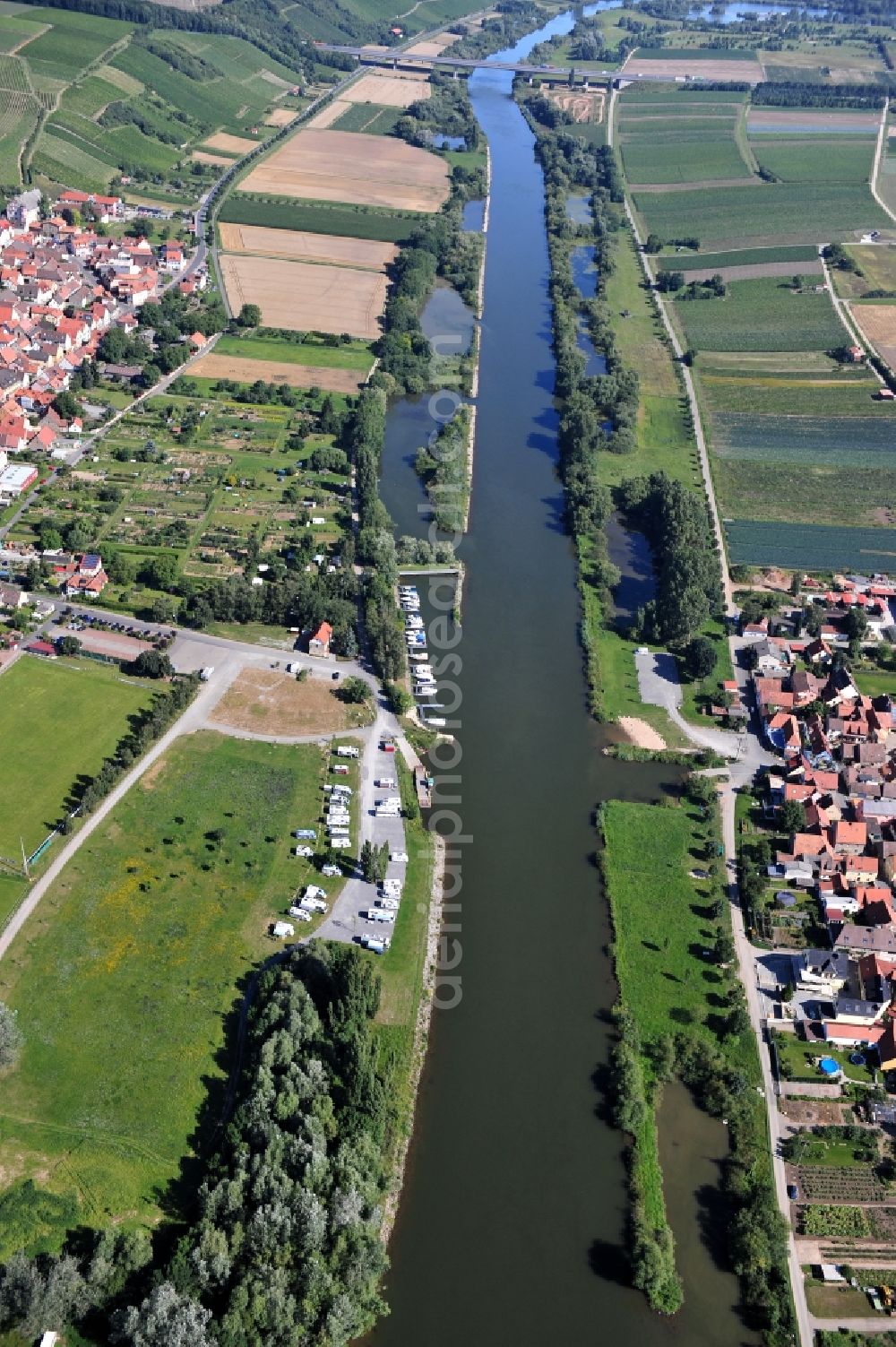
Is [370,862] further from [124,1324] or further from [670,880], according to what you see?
[124,1324]

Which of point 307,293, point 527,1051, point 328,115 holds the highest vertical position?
point 328,115

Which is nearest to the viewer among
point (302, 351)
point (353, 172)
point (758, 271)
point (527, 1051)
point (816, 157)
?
point (527, 1051)

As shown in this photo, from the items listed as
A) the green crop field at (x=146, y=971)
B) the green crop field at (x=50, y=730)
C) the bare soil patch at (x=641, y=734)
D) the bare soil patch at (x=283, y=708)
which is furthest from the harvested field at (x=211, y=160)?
the bare soil patch at (x=641, y=734)

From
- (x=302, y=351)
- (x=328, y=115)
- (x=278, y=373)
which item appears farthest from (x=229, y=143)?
(x=278, y=373)

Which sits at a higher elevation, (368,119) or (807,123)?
(368,119)

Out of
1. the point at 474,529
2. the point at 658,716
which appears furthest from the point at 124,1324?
the point at 474,529

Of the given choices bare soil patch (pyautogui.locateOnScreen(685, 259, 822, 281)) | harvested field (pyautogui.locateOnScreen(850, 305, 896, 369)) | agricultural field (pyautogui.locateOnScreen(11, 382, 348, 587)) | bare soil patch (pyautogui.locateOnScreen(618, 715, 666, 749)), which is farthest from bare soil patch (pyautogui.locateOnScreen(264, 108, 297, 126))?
bare soil patch (pyautogui.locateOnScreen(618, 715, 666, 749))

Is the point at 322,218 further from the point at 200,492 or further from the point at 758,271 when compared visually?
the point at 200,492

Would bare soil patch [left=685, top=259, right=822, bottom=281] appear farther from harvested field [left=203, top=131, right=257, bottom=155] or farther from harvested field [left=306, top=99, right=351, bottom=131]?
harvested field [left=306, top=99, right=351, bottom=131]
